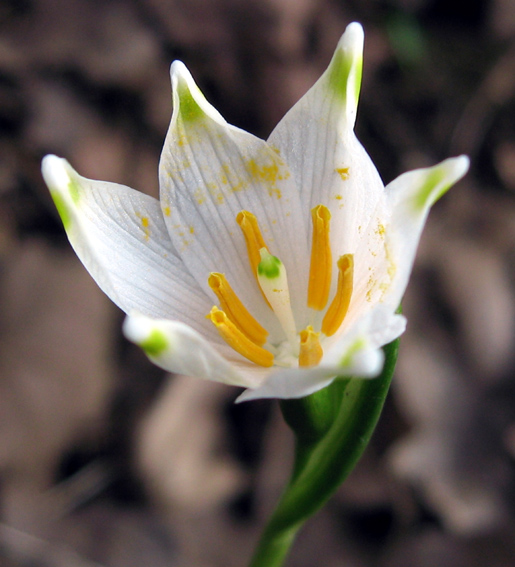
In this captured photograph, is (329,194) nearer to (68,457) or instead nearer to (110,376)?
(110,376)

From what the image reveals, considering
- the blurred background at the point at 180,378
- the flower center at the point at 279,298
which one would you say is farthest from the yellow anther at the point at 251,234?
the blurred background at the point at 180,378

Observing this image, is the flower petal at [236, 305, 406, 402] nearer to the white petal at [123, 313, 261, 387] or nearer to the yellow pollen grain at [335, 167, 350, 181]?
the white petal at [123, 313, 261, 387]

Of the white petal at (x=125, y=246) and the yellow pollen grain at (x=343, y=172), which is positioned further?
the yellow pollen grain at (x=343, y=172)

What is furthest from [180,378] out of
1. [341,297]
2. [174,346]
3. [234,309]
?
[174,346]

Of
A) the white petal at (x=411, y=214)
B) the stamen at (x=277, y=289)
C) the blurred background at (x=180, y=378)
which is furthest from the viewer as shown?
the blurred background at (x=180, y=378)

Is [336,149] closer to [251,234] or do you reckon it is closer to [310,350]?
[251,234]

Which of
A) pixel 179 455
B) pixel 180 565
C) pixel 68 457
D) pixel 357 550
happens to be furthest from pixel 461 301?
pixel 68 457

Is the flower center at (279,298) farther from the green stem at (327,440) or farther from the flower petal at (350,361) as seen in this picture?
the flower petal at (350,361)
